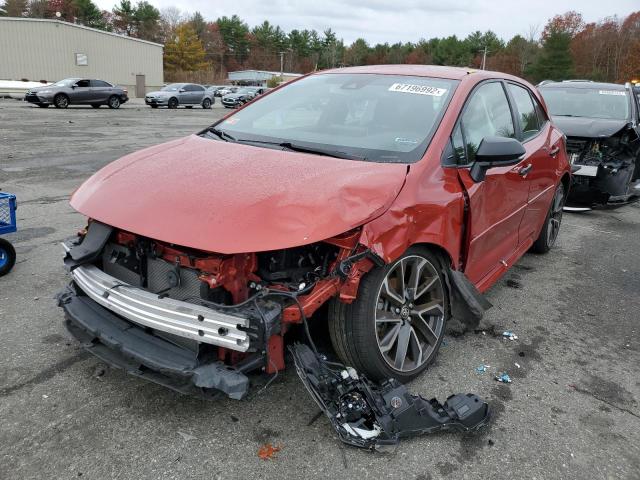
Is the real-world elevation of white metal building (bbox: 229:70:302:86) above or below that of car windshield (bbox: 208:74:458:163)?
above

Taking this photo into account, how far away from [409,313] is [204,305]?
3.79 feet

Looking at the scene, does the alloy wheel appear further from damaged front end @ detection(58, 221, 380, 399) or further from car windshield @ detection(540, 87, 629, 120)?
car windshield @ detection(540, 87, 629, 120)

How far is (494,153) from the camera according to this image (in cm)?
318

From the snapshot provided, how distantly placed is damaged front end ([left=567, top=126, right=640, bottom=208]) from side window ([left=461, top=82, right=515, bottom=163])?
398cm

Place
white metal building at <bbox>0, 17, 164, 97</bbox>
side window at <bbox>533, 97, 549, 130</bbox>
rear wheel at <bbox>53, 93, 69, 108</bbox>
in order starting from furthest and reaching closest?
white metal building at <bbox>0, 17, 164, 97</bbox> < rear wheel at <bbox>53, 93, 69, 108</bbox> < side window at <bbox>533, 97, 549, 130</bbox>

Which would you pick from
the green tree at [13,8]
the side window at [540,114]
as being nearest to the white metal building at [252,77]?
the green tree at [13,8]

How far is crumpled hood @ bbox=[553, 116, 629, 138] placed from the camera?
24.5 ft

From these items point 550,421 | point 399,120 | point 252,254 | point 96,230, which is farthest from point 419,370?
point 96,230

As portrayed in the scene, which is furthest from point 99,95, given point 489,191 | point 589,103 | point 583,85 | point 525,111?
point 489,191

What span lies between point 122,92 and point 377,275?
28.6 m

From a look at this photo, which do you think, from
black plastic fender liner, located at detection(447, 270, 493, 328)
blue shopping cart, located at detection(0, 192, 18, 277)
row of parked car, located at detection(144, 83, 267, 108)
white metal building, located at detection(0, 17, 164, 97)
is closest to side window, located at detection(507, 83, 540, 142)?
black plastic fender liner, located at detection(447, 270, 493, 328)

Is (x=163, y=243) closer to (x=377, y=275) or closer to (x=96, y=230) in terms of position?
(x=96, y=230)

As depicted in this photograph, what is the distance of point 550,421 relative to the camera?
2.79m

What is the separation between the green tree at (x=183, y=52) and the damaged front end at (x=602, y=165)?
8126 cm
